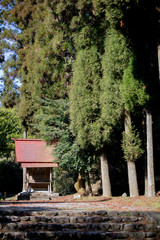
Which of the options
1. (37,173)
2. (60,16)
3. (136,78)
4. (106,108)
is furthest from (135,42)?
(37,173)

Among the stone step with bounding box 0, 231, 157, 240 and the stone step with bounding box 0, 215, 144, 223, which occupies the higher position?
the stone step with bounding box 0, 215, 144, 223

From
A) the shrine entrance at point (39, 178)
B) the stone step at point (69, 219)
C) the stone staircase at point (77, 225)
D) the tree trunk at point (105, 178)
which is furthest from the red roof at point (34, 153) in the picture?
the stone step at point (69, 219)

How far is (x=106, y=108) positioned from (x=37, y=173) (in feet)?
34.2

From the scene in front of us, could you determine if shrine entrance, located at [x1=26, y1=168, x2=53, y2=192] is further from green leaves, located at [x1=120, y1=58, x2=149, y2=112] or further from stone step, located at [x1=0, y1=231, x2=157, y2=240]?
stone step, located at [x1=0, y1=231, x2=157, y2=240]

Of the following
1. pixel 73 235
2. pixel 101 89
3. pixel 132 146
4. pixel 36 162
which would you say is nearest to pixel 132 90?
pixel 101 89

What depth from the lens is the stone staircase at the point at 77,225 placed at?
6.04m

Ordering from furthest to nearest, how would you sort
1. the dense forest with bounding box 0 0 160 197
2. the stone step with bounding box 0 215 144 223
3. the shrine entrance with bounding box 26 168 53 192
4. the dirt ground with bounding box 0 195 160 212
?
1. the shrine entrance with bounding box 26 168 53 192
2. the dense forest with bounding box 0 0 160 197
3. the dirt ground with bounding box 0 195 160 212
4. the stone step with bounding box 0 215 144 223

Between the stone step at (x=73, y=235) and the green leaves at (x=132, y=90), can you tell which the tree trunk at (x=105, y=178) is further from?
the stone step at (x=73, y=235)

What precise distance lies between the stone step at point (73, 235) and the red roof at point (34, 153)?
47.0 ft

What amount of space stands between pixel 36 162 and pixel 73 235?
1544 centimetres

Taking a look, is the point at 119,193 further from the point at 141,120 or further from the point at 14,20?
the point at 14,20

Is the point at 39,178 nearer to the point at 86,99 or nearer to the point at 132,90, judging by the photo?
the point at 86,99

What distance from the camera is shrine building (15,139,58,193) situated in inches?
825

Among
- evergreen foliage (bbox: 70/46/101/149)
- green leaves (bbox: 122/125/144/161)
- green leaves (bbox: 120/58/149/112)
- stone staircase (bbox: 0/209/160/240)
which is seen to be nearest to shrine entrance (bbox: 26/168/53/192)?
evergreen foliage (bbox: 70/46/101/149)
